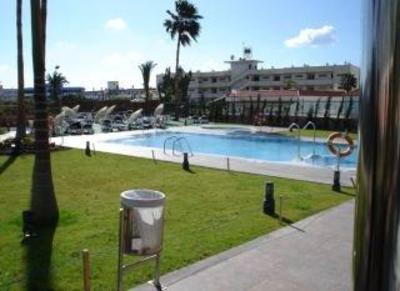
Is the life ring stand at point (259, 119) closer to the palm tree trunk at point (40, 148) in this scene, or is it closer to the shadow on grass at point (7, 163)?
the shadow on grass at point (7, 163)

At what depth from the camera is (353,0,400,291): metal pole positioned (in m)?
0.70

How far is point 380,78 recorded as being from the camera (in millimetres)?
733

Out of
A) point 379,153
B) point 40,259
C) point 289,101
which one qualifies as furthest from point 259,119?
point 379,153

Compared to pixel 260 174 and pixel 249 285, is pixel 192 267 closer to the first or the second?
pixel 249 285

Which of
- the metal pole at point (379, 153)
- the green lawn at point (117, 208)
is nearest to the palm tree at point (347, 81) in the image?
the green lawn at point (117, 208)

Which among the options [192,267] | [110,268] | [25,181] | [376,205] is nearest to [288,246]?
[192,267]

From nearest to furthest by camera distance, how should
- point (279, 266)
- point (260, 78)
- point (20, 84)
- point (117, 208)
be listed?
point (279, 266), point (117, 208), point (20, 84), point (260, 78)

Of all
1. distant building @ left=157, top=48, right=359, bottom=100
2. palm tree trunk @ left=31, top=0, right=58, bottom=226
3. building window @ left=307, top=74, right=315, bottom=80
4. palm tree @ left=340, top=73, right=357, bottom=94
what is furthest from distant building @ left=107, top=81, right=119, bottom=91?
palm tree trunk @ left=31, top=0, right=58, bottom=226

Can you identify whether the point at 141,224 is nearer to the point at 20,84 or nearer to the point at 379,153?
the point at 379,153

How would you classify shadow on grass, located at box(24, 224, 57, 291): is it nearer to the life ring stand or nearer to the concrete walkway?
the concrete walkway

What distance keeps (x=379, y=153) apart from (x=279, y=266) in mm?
7304

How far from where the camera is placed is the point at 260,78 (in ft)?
301

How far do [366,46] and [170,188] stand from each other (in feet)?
46.1

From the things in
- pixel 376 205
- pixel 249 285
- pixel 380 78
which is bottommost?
pixel 249 285
